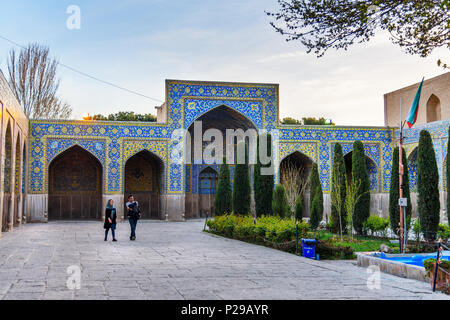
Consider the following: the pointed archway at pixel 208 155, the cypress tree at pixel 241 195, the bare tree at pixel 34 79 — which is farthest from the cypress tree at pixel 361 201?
the bare tree at pixel 34 79

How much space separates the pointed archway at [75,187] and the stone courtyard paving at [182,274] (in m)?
10.6

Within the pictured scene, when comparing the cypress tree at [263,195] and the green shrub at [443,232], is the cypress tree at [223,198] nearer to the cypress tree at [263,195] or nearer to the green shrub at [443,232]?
the cypress tree at [263,195]

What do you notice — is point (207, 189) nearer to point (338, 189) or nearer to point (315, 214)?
point (315, 214)

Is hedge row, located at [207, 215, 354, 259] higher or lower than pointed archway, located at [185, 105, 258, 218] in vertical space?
lower

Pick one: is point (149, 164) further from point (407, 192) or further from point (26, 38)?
point (407, 192)

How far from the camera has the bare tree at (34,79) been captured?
2505 centimetres

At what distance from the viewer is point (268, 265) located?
26.3 ft

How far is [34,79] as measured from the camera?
83.9 ft

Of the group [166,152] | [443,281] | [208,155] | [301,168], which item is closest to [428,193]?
[443,281]

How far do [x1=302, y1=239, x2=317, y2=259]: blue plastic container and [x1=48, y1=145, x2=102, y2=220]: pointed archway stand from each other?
13.9 m

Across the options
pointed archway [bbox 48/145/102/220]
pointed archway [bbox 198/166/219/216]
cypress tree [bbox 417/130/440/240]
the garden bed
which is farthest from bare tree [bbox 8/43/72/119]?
cypress tree [bbox 417/130/440/240]

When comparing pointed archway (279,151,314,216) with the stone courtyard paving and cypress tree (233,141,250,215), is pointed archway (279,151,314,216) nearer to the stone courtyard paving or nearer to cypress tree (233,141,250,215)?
cypress tree (233,141,250,215)

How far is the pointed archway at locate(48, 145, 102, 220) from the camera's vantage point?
2130 centimetres
